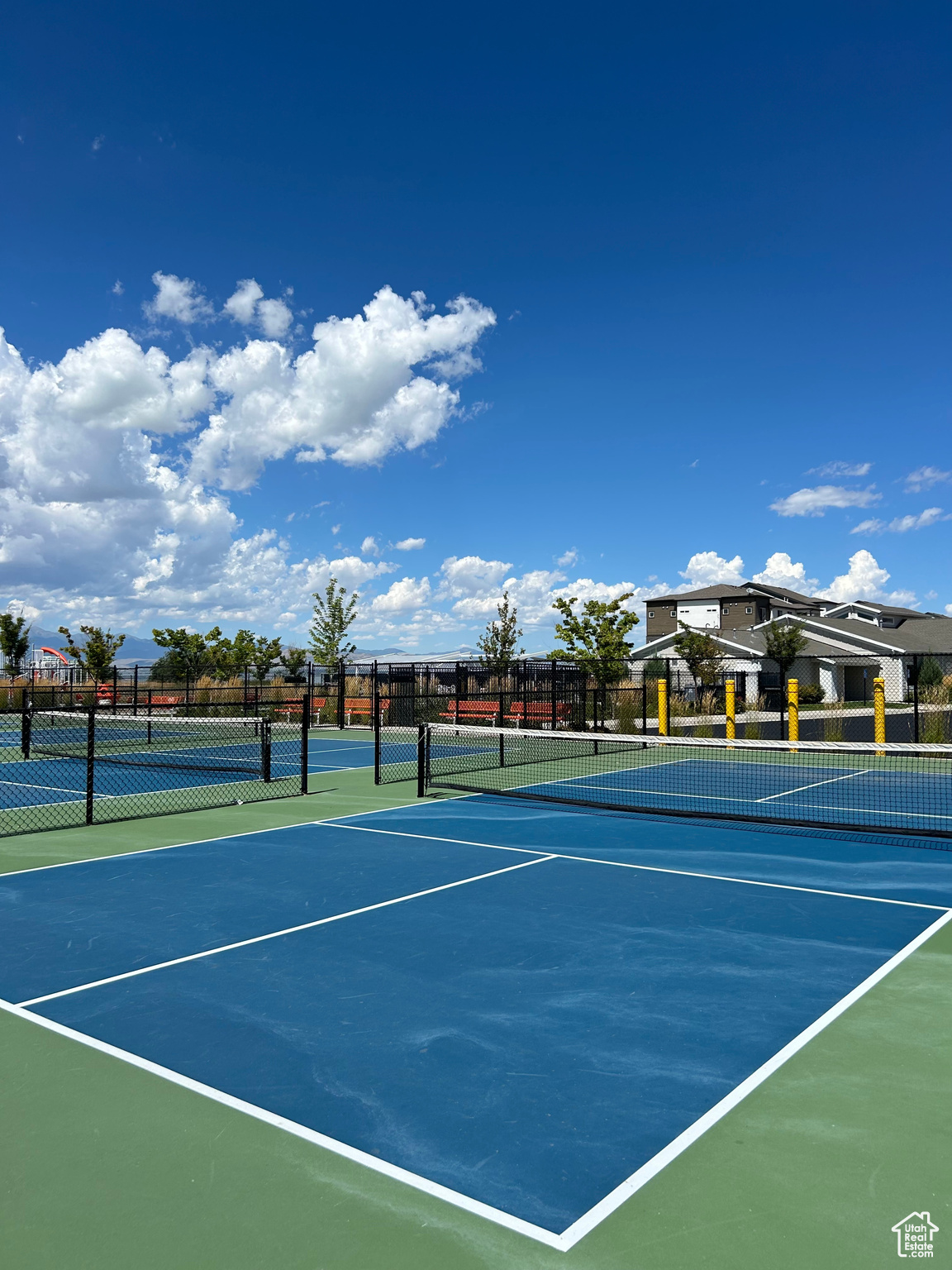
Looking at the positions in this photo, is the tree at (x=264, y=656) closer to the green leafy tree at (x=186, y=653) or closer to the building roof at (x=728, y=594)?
the green leafy tree at (x=186, y=653)

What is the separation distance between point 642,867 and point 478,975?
3797mm

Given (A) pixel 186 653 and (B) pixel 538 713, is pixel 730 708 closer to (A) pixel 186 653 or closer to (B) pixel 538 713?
(B) pixel 538 713

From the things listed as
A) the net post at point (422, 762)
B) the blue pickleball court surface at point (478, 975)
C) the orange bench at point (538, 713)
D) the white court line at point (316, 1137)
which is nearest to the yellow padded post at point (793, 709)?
the orange bench at point (538, 713)

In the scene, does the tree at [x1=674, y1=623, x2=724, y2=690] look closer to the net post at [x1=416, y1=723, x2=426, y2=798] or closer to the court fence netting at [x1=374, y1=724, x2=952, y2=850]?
the court fence netting at [x1=374, y1=724, x2=952, y2=850]

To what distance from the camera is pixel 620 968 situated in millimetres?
6297

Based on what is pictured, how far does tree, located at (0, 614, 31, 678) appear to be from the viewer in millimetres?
41062

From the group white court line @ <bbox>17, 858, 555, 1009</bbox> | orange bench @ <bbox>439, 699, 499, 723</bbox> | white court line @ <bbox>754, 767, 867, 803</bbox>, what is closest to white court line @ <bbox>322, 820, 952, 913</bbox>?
white court line @ <bbox>17, 858, 555, 1009</bbox>

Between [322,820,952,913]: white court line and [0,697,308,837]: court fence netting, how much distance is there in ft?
8.43

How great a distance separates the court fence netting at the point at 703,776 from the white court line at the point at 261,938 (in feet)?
13.2

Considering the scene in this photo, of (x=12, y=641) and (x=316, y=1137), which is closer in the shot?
(x=316, y=1137)

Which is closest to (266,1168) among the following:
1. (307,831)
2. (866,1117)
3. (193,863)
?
(866,1117)

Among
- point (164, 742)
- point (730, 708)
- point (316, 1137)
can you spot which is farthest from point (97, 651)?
point (316, 1137)

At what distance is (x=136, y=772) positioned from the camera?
18281 mm

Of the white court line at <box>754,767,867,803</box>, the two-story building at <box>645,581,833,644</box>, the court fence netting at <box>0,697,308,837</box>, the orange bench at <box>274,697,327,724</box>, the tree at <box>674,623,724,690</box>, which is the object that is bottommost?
the white court line at <box>754,767,867,803</box>
